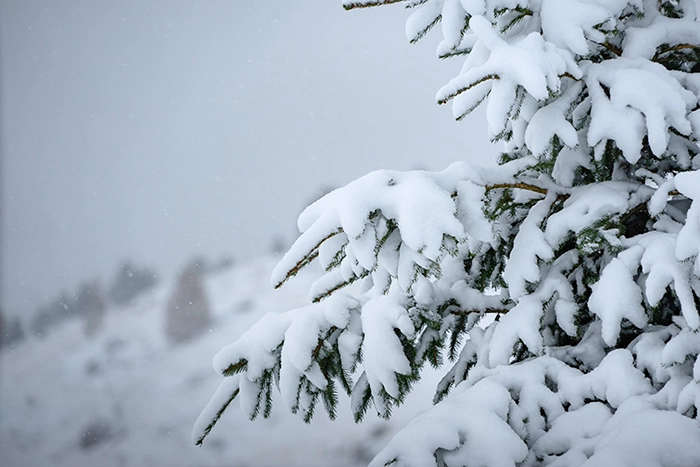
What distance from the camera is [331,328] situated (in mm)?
2166

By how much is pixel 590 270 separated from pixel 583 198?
→ 406 mm

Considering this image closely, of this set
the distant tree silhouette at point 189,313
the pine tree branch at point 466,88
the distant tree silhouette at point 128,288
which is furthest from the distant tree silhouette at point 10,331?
the pine tree branch at point 466,88

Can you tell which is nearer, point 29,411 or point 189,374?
point 189,374

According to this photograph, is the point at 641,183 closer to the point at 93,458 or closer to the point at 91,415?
the point at 93,458

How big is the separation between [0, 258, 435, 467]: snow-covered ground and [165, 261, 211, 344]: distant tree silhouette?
100 centimetres

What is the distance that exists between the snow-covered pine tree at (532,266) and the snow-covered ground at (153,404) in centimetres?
2288

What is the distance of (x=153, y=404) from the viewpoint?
37.9 metres

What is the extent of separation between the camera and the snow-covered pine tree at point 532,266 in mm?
1477

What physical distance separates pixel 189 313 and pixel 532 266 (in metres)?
51.8

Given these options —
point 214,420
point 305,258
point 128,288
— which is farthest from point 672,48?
point 128,288

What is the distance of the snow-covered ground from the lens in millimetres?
26797

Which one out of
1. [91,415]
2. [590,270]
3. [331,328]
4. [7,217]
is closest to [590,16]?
[590,270]

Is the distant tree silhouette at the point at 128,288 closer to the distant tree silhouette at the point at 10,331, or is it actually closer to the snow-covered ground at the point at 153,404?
the snow-covered ground at the point at 153,404

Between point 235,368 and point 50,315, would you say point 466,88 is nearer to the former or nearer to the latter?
point 235,368
